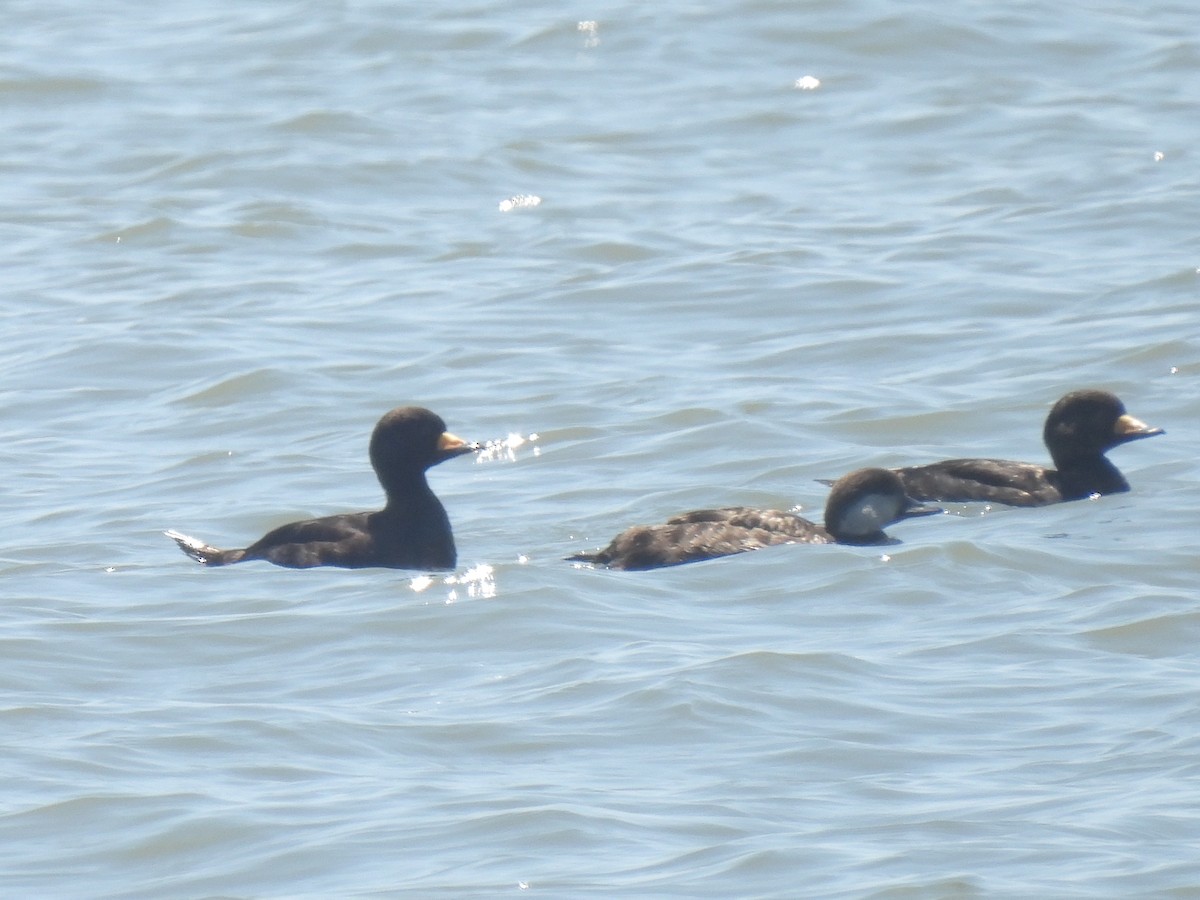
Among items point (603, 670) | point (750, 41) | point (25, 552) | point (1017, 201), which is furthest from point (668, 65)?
point (603, 670)

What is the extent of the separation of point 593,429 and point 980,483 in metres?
2.60

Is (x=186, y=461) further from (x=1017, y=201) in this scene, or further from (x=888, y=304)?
(x=1017, y=201)

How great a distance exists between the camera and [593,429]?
13797 millimetres

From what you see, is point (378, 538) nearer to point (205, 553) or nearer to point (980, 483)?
point (205, 553)

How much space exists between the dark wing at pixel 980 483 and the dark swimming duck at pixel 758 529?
0.45 meters

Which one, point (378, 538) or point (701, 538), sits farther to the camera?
point (378, 538)

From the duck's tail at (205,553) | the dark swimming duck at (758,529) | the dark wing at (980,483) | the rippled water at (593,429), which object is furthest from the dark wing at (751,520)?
the duck's tail at (205,553)

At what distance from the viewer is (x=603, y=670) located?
898cm

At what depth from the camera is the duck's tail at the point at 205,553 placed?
1106cm

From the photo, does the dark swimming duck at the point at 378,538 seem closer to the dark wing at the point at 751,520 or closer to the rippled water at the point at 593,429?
the rippled water at the point at 593,429

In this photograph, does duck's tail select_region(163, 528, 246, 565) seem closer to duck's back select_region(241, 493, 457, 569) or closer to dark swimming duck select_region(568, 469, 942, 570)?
duck's back select_region(241, 493, 457, 569)

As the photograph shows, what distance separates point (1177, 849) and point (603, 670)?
2675 millimetres

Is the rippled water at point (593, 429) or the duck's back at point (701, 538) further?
the duck's back at point (701, 538)

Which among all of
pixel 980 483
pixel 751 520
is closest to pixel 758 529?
pixel 751 520
